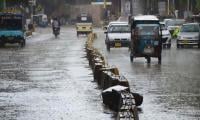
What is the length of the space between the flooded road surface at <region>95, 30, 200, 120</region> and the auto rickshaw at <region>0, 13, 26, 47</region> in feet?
63.7

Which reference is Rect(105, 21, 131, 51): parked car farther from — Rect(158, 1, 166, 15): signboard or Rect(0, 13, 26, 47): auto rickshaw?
Rect(158, 1, 166, 15): signboard

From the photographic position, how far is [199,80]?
70.7 feet

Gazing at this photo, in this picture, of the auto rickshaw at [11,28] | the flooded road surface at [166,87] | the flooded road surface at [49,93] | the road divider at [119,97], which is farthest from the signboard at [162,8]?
the road divider at [119,97]

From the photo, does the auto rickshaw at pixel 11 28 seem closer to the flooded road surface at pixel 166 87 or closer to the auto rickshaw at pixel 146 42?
the flooded road surface at pixel 166 87

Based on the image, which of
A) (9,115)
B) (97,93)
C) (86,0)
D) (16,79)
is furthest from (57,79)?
(86,0)

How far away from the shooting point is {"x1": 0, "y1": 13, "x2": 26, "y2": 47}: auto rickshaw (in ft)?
163

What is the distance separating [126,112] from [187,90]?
646 centimetres

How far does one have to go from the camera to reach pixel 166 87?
1944cm

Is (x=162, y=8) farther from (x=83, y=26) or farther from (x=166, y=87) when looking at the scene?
(x=166, y=87)

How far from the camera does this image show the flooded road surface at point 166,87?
1425 centimetres

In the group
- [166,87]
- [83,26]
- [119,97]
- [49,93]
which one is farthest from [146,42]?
[83,26]

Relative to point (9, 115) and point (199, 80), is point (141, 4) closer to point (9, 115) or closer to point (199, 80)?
point (199, 80)

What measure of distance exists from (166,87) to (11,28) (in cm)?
3246

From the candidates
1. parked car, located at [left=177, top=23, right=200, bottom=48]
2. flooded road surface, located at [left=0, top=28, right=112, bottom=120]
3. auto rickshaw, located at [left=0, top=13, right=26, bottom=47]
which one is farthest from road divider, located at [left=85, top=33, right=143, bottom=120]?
auto rickshaw, located at [left=0, top=13, right=26, bottom=47]
